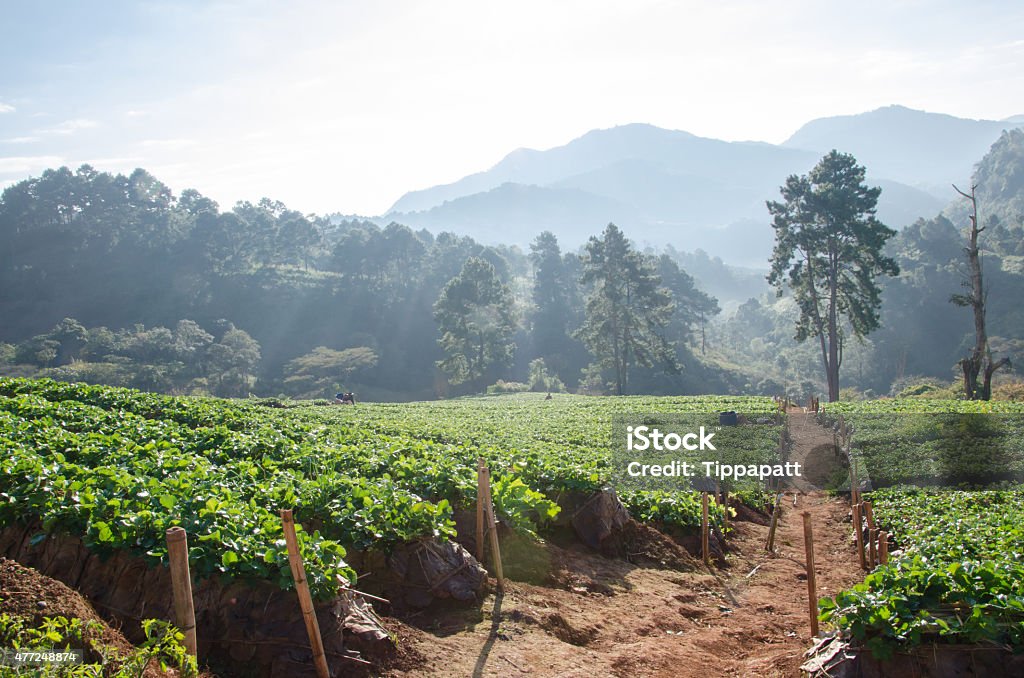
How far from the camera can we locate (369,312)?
9562cm

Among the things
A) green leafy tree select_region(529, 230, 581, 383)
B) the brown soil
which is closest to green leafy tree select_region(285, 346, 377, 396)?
green leafy tree select_region(529, 230, 581, 383)

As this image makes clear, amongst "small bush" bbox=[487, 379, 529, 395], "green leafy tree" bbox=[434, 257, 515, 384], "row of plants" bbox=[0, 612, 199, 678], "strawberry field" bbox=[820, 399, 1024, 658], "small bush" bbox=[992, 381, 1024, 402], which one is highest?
"green leafy tree" bbox=[434, 257, 515, 384]

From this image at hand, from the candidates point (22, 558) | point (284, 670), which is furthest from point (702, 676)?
point (22, 558)

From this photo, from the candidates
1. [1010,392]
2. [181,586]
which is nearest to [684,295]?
[1010,392]

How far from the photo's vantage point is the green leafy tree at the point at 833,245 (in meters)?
39.6

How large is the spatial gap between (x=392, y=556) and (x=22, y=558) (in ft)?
11.4

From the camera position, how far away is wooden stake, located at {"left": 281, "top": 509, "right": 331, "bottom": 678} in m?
5.44

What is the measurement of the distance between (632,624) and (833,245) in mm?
38094

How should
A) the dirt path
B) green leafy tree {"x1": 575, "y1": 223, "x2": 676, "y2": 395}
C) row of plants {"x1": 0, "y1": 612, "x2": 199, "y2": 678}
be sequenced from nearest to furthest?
row of plants {"x1": 0, "y1": 612, "x2": 199, "y2": 678} < the dirt path < green leafy tree {"x1": 575, "y1": 223, "x2": 676, "y2": 395}

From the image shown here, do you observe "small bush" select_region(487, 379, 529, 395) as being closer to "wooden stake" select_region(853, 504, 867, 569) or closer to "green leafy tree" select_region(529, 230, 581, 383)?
"green leafy tree" select_region(529, 230, 581, 383)

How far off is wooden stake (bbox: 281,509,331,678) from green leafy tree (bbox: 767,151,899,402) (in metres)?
39.5

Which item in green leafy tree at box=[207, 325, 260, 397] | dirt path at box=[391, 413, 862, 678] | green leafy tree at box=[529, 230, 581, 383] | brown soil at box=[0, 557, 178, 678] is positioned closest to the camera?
brown soil at box=[0, 557, 178, 678]

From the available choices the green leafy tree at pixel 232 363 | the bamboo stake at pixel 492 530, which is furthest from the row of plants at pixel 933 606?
the green leafy tree at pixel 232 363

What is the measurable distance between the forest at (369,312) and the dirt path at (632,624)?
4633 cm
